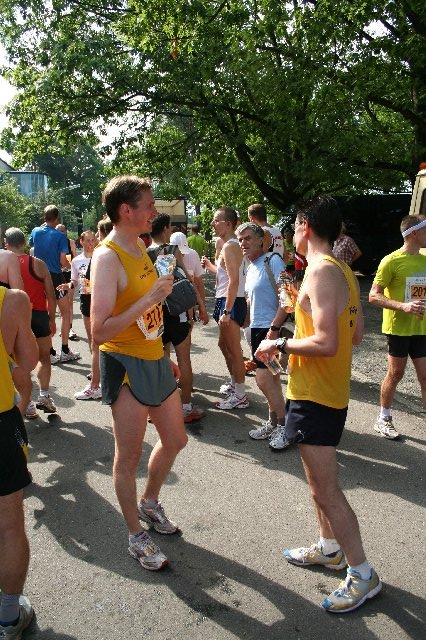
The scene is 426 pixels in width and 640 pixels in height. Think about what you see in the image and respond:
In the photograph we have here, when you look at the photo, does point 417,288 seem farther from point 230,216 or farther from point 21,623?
point 21,623

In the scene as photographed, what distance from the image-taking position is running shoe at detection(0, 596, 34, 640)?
2461 millimetres

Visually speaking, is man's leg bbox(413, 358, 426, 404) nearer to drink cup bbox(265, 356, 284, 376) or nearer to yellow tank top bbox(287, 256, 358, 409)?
drink cup bbox(265, 356, 284, 376)

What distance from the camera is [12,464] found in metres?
2.36

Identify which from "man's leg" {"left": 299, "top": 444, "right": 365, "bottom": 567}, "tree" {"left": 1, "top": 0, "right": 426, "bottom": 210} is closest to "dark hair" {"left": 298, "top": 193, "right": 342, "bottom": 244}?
"man's leg" {"left": 299, "top": 444, "right": 365, "bottom": 567}

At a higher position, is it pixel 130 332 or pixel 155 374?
pixel 130 332

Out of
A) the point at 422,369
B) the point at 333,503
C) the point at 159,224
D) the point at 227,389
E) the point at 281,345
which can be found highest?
the point at 159,224

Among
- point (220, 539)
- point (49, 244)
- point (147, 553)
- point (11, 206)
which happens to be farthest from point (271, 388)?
point (11, 206)

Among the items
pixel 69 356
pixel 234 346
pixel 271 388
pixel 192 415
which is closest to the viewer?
pixel 271 388

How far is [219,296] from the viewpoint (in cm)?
595

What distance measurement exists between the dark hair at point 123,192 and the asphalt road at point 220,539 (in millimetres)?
1901

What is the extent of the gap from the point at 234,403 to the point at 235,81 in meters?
9.62

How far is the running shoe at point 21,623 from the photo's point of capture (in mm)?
2461

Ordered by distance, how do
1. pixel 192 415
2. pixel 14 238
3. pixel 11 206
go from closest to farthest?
pixel 14 238, pixel 192 415, pixel 11 206

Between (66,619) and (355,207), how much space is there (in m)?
17.6
